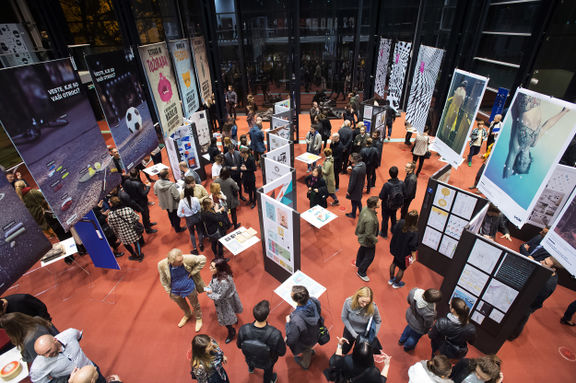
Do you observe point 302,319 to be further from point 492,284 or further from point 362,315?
point 492,284

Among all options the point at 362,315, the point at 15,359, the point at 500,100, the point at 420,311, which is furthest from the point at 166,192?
the point at 500,100

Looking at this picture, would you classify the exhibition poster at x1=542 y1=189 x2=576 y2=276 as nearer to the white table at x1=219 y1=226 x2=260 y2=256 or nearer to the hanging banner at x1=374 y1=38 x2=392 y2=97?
the white table at x1=219 y1=226 x2=260 y2=256

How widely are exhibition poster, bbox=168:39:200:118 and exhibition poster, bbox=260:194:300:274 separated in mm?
4839

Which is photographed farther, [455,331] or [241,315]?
[241,315]

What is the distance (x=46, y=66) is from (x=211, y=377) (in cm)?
397

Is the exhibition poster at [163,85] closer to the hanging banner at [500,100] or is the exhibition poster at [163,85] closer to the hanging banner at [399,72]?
the hanging banner at [399,72]

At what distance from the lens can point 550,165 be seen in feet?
8.20

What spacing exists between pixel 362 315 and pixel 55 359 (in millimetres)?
3361

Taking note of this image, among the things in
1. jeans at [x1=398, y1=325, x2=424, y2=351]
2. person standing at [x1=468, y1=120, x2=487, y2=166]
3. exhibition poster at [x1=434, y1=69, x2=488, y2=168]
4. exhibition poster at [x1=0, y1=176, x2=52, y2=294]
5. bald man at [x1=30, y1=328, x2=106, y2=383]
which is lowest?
jeans at [x1=398, y1=325, x2=424, y2=351]

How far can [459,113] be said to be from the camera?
4020 mm

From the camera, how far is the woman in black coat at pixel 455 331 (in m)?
3.15

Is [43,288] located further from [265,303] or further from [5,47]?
[5,47]

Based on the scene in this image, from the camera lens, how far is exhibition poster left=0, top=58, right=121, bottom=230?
113 inches

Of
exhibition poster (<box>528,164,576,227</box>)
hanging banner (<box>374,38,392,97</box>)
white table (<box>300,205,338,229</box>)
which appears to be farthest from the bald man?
hanging banner (<box>374,38,392,97</box>)
